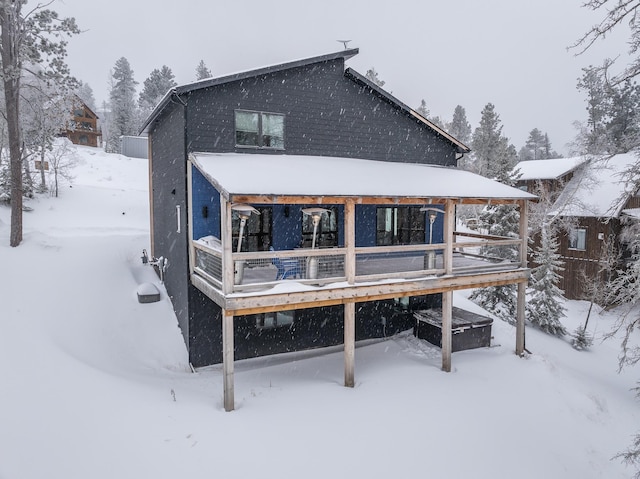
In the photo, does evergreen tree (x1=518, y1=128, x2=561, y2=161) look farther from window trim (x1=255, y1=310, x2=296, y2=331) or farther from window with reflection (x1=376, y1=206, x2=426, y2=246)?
window trim (x1=255, y1=310, x2=296, y2=331)

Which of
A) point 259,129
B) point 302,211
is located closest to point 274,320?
point 302,211

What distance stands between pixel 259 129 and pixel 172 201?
391cm

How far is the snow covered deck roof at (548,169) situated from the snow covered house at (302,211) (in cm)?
1635

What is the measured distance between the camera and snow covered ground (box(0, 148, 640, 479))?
7.83 meters

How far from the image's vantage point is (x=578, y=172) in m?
28.3

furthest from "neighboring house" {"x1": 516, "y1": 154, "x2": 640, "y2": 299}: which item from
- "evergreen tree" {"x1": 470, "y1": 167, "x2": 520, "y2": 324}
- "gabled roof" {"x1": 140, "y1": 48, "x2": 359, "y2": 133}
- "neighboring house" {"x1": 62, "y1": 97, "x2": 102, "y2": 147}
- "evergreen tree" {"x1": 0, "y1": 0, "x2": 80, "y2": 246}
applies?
"neighboring house" {"x1": 62, "y1": 97, "x2": 102, "y2": 147}

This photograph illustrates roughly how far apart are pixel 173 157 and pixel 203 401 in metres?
7.73

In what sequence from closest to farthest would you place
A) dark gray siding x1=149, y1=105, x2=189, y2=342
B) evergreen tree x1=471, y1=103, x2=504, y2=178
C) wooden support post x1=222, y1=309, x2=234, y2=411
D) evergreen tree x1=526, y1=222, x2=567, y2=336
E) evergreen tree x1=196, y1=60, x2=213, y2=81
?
wooden support post x1=222, y1=309, x2=234, y2=411 → dark gray siding x1=149, y1=105, x2=189, y2=342 → evergreen tree x1=526, y1=222, x2=567, y2=336 → evergreen tree x1=471, y1=103, x2=504, y2=178 → evergreen tree x1=196, y1=60, x2=213, y2=81

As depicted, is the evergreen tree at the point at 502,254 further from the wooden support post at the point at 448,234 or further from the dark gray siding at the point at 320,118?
the wooden support post at the point at 448,234

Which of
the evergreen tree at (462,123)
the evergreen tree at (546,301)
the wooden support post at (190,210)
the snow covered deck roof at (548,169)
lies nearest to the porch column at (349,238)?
the wooden support post at (190,210)

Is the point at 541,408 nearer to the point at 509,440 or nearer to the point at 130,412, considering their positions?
the point at 509,440

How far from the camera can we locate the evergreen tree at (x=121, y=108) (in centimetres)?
5062

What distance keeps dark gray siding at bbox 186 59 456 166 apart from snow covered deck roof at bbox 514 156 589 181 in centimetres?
1567

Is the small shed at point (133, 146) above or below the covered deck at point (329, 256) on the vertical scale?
above
